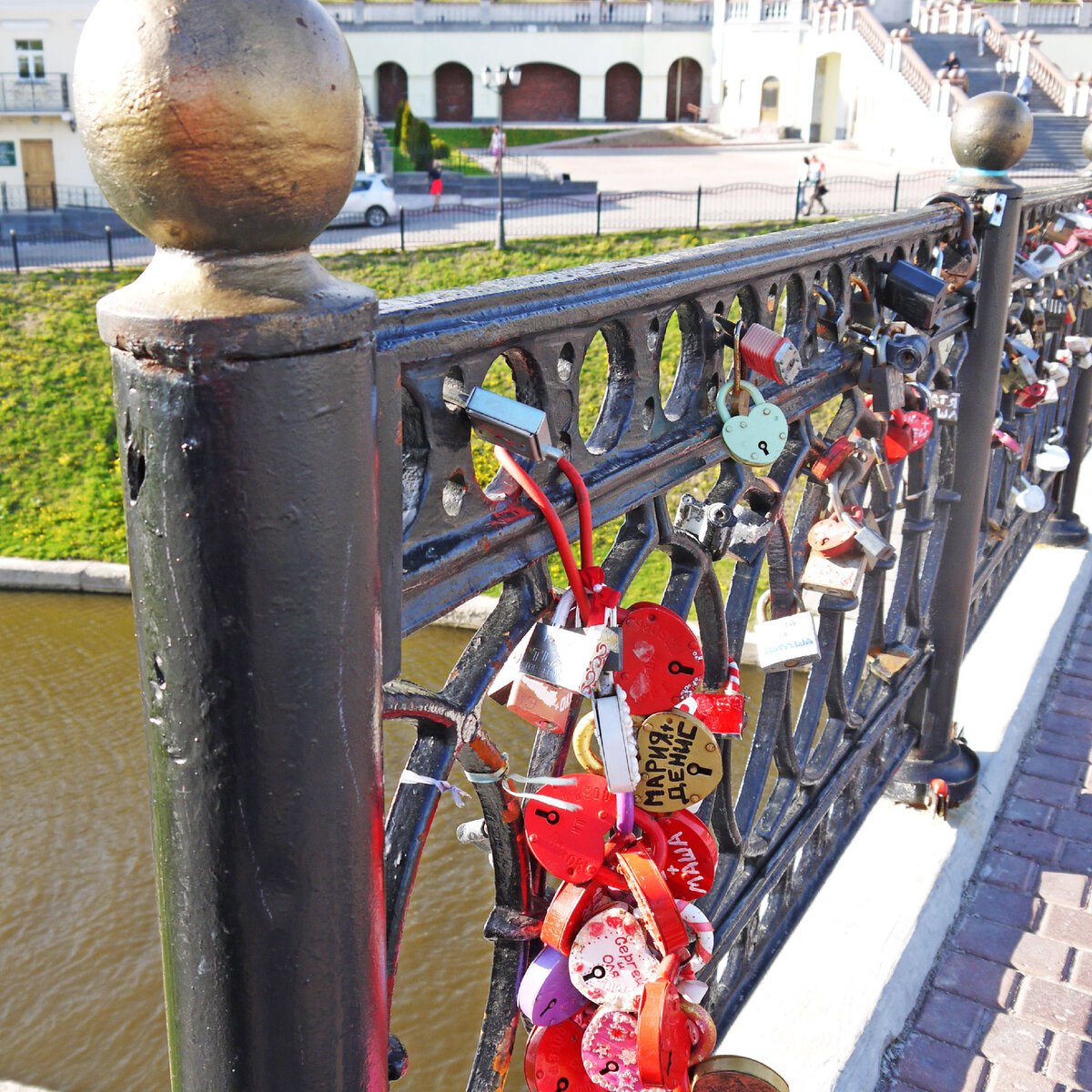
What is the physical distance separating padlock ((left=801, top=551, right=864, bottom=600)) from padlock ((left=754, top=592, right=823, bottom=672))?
0.49 meters

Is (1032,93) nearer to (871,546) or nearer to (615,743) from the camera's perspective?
(871,546)

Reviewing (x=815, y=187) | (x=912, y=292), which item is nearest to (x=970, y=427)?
(x=912, y=292)

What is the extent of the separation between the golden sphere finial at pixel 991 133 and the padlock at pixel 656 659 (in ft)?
7.55

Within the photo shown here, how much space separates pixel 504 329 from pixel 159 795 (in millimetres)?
574

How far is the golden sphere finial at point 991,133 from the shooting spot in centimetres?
322

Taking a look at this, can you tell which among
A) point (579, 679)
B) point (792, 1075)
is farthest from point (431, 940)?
point (579, 679)

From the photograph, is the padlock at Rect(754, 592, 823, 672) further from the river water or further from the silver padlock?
the river water

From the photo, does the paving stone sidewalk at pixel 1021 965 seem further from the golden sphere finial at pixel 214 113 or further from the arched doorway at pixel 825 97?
the arched doorway at pixel 825 97

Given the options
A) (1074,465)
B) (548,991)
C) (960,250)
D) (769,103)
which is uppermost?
(769,103)

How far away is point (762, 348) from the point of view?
1828 millimetres

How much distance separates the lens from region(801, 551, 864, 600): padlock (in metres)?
2.61

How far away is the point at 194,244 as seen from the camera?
0.81m

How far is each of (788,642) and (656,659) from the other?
638mm

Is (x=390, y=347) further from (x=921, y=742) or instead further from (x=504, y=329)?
(x=921, y=742)
